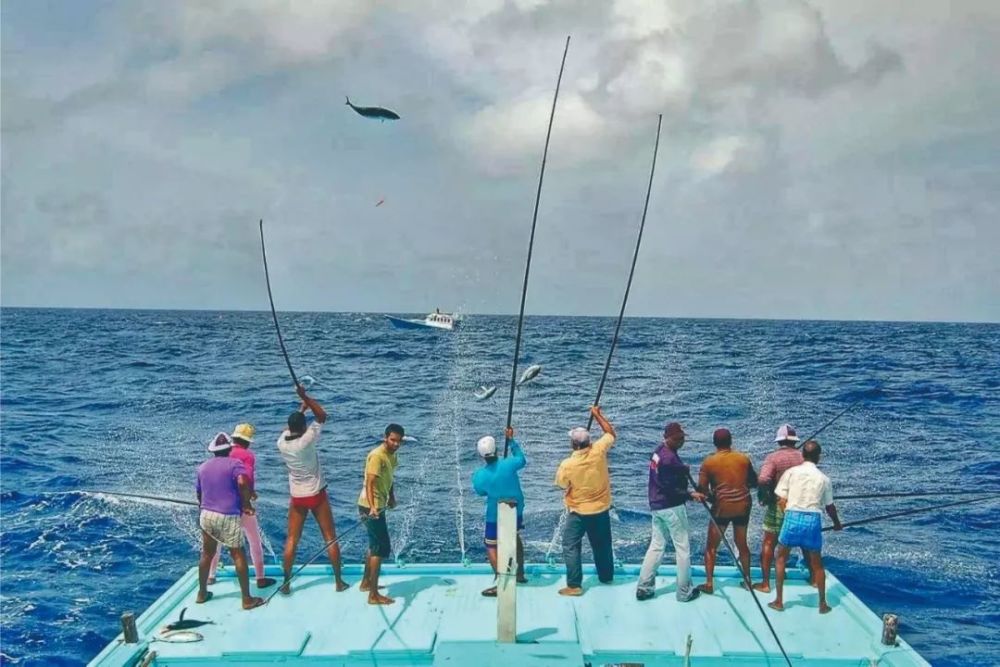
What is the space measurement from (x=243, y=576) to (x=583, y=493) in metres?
3.40

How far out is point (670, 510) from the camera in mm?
7859

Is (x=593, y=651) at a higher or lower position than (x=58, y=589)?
higher

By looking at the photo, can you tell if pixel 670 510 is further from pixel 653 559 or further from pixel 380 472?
pixel 380 472

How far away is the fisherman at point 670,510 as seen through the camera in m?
7.78

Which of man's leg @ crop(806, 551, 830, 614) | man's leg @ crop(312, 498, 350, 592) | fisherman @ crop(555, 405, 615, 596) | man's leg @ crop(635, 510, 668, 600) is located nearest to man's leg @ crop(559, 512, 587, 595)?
fisherman @ crop(555, 405, 615, 596)

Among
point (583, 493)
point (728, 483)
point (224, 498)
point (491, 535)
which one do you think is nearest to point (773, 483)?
point (728, 483)

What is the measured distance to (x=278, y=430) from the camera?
75.5 ft

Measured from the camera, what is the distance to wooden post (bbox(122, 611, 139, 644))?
6863 mm

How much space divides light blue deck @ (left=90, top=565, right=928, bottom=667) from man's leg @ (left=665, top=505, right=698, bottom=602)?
0.48 feet

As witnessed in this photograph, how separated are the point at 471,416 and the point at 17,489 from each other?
12729mm

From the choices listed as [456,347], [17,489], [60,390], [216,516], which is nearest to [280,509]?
[17,489]

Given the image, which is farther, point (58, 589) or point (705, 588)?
point (58, 589)

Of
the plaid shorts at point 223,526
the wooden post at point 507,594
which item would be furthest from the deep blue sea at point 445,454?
the wooden post at point 507,594

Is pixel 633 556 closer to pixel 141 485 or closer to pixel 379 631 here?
pixel 379 631
